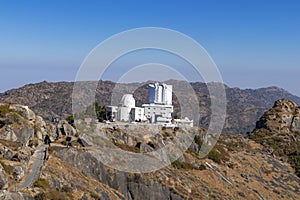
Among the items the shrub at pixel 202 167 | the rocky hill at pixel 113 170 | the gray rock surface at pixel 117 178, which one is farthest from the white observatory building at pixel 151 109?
the gray rock surface at pixel 117 178

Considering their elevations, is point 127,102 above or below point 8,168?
above

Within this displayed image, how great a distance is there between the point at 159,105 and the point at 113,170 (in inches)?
1105

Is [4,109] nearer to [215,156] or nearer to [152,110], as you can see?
[152,110]

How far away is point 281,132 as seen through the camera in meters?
103

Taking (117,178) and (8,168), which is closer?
(8,168)

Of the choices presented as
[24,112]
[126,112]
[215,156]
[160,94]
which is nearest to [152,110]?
[160,94]

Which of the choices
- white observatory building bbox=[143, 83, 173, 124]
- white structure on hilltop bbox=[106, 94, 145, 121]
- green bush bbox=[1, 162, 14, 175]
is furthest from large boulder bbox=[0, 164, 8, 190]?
Answer: white observatory building bbox=[143, 83, 173, 124]

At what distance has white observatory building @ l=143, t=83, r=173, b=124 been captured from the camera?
6799 centimetres

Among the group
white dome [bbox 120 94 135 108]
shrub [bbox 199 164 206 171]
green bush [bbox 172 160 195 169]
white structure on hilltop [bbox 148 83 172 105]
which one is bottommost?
shrub [bbox 199 164 206 171]

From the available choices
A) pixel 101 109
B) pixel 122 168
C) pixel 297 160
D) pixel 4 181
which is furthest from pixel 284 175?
pixel 4 181

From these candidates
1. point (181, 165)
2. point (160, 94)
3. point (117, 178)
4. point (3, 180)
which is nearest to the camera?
point (3, 180)

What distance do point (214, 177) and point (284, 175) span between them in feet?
69.6

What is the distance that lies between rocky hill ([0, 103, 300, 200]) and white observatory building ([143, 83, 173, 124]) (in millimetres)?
3965

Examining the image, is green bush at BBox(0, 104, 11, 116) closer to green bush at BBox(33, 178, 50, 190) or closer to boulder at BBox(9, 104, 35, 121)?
boulder at BBox(9, 104, 35, 121)
